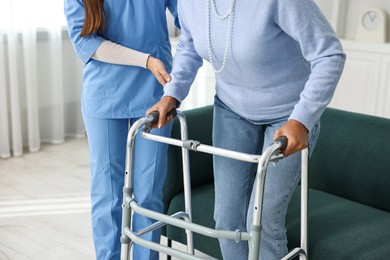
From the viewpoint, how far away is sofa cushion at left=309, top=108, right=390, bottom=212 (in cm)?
227

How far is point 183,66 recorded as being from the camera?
5.97 ft

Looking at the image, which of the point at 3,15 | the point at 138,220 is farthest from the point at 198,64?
the point at 3,15

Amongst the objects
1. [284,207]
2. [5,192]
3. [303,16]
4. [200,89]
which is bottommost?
[5,192]

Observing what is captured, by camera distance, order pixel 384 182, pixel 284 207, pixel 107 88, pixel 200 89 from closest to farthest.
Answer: pixel 284 207
pixel 107 88
pixel 384 182
pixel 200 89

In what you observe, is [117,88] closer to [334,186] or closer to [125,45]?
[125,45]

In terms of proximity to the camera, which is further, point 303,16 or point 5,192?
point 5,192

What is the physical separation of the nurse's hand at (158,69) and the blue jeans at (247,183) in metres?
0.20

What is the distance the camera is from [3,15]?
388cm

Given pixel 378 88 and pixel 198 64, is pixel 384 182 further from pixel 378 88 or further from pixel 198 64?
pixel 378 88

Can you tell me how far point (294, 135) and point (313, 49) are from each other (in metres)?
0.22

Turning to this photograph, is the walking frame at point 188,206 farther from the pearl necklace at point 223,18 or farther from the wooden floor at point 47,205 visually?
the wooden floor at point 47,205

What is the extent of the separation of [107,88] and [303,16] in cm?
82

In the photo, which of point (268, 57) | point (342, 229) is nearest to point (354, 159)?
point (342, 229)

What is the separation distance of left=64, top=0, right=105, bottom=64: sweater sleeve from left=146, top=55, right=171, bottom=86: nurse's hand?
183 millimetres
